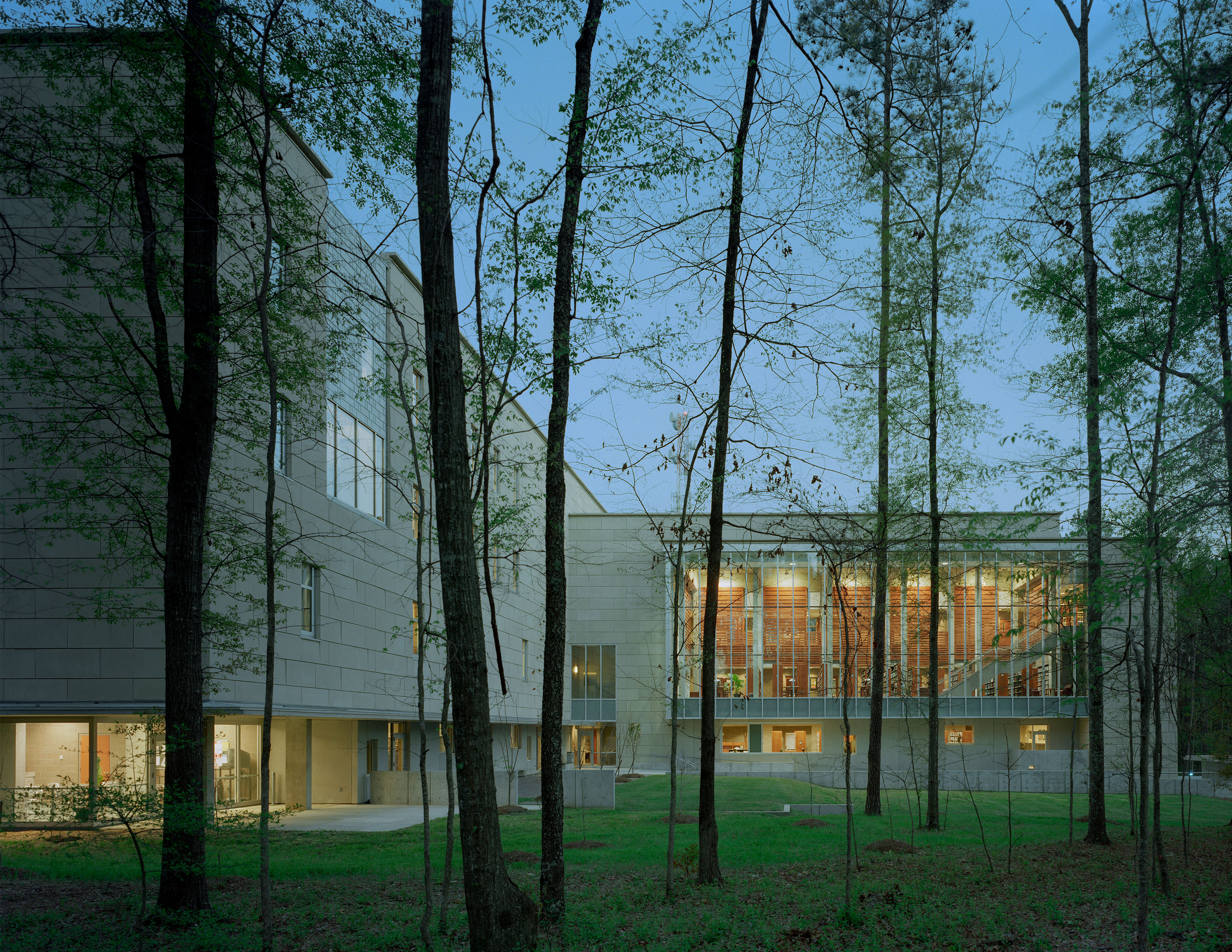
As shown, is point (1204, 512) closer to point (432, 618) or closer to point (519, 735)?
point (432, 618)

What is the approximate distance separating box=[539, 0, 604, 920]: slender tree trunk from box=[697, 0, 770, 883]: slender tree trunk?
2.43 meters

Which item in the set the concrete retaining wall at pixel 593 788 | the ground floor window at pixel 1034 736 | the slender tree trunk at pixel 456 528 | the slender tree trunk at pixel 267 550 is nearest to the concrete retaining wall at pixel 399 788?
the concrete retaining wall at pixel 593 788

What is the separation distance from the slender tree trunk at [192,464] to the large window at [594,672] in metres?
38.0

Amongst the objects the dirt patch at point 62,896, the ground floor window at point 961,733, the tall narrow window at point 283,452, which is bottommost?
A: the ground floor window at point 961,733

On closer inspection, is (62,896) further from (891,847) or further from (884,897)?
(891,847)

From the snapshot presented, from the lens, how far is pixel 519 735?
4803cm

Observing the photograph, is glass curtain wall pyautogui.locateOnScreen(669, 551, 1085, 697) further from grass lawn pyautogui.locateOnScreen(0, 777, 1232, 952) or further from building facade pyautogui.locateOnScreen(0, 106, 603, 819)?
grass lawn pyautogui.locateOnScreen(0, 777, 1232, 952)

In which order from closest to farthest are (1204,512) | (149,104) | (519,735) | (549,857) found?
1. (549,857)
2. (1204,512)
3. (149,104)
4. (519,735)

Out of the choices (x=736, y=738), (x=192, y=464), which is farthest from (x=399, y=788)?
(x=736, y=738)

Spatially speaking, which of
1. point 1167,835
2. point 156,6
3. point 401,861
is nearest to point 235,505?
point 401,861

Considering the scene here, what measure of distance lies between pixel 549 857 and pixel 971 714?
129 feet

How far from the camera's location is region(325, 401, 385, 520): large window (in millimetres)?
23812

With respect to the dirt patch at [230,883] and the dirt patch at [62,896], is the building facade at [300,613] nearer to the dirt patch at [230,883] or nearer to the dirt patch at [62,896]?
the dirt patch at [62,896]

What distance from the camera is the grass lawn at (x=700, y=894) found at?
31.4 ft
